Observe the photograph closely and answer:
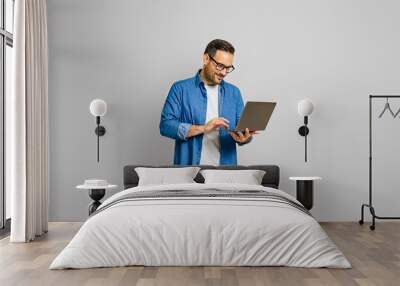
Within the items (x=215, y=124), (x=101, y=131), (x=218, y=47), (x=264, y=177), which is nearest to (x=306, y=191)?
(x=264, y=177)

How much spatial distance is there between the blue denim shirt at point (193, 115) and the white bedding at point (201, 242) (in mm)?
2483

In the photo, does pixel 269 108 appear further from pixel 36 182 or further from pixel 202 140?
pixel 36 182

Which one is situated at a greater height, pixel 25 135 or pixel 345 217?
pixel 25 135

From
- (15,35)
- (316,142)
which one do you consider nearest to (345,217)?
(316,142)

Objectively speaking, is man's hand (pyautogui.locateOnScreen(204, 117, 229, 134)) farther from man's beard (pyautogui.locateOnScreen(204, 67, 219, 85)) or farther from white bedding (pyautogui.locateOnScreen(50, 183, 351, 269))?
white bedding (pyautogui.locateOnScreen(50, 183, 351, 269))

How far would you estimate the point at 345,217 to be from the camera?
705 cm

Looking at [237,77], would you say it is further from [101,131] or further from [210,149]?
[101,131]

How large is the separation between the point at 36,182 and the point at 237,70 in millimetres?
2743

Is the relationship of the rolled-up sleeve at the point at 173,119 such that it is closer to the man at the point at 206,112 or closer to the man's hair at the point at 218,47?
the man at the point at 206,112

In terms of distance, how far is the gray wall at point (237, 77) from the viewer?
23.0 feet

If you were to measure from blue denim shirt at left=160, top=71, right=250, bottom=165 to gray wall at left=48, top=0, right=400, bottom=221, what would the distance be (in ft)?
0.55

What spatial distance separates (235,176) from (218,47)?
1.65 meters

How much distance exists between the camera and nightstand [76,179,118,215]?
6.33m

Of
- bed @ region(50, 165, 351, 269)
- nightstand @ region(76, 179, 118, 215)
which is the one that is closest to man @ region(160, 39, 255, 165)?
nightstand @ region(76, 179, 118, 215)
